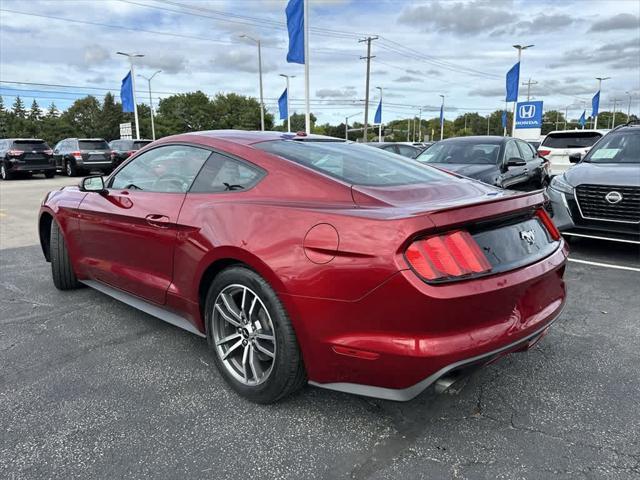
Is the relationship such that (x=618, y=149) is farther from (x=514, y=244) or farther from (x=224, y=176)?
(x=224, y=176)

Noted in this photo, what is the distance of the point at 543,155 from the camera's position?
11773mm

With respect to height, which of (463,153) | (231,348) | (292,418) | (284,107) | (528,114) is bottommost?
(292,418)

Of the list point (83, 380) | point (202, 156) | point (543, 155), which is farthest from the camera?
point (543, 155)

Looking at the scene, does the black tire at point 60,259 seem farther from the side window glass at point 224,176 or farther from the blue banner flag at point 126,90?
the blue banner flag at point 126,90

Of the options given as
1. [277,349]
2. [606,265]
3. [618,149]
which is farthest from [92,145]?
[277,349]

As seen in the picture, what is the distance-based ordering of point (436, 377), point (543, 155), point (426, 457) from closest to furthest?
1. point (436, 377)
2. point (426, 457)
3. point (543, 155)

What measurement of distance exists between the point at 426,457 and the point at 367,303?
77cm

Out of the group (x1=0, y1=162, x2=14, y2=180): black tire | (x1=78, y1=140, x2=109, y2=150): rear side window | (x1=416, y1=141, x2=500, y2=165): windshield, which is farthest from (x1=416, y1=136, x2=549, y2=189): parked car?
(x1=0, y1=162, x2=14, y2=180): black tire

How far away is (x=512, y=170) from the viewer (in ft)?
28.7

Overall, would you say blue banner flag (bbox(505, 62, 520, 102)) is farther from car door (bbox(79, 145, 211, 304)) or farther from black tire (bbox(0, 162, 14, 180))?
car door (bbox(79, 145, 211, 304))

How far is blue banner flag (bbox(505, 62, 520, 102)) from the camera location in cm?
2869

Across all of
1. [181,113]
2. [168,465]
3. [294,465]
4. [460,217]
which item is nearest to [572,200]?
[460,217]

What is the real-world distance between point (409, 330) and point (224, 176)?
59.2 inches

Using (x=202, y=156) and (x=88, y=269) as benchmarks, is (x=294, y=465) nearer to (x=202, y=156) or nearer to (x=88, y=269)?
(x=202, y=156)
